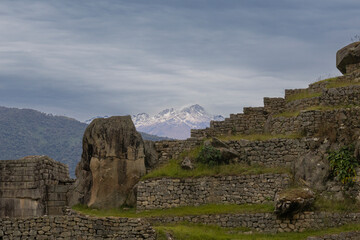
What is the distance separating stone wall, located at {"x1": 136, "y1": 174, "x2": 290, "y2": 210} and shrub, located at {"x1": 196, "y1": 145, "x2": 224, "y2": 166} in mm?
1215

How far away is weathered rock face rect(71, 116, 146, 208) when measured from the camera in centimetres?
4106

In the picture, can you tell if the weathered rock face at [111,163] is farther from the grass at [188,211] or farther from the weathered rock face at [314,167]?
the weathered rock face at [314,167]

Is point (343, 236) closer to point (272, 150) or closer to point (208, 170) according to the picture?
point (272, 150)

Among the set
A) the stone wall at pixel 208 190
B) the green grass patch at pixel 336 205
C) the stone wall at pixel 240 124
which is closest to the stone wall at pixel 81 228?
the stone wall at pixel 208 190

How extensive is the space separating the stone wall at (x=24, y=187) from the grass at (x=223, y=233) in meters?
9.03

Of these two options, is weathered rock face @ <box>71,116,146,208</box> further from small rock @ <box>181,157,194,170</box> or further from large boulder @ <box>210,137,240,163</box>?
large boulder @ <box>210,137,240,163</box>

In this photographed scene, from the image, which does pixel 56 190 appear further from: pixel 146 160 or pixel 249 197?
pixel 249 197

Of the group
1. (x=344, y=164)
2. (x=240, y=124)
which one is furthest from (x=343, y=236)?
(x=240, y=124)

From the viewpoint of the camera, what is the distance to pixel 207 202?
3912 cm

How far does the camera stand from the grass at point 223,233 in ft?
112

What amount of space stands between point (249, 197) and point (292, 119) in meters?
5.81

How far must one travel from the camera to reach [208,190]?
129 ft

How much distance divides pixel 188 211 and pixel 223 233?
3159 mm

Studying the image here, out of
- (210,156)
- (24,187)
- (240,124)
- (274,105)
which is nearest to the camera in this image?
(210,156)
